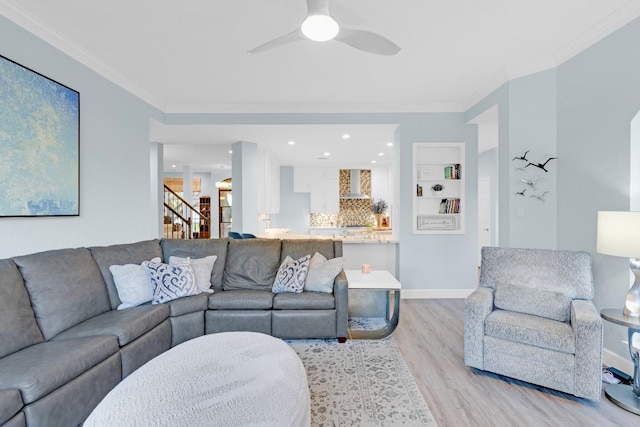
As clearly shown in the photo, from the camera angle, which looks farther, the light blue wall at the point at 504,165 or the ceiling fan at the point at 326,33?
the light blue wall at the point at 504,165

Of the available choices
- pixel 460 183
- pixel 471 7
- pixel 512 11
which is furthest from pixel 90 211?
pixel 460 183

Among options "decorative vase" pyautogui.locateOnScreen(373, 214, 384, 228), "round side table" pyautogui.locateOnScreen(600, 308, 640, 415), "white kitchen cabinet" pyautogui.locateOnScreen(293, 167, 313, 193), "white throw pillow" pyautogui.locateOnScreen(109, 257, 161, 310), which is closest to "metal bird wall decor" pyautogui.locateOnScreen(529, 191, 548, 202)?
"round side table" pyautogui.locateOnScreen(600, 308, 640, 415)

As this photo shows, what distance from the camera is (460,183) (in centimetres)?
492

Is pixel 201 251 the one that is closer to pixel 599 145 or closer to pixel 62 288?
pixel 62 288

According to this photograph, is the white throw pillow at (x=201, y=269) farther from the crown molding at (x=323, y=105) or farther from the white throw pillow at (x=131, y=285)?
the crown molding at (x=323, y=105)

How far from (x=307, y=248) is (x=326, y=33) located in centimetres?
226

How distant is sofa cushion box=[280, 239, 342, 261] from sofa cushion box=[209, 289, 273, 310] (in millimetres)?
643

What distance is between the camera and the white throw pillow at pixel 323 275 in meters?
3.30

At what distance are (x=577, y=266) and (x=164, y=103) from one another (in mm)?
5222

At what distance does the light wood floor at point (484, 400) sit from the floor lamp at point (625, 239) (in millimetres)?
709

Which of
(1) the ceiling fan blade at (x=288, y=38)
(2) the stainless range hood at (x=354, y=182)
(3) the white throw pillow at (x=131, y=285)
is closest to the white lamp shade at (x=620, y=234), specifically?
(1) the ceiling fan blade at (x=288, y=38)

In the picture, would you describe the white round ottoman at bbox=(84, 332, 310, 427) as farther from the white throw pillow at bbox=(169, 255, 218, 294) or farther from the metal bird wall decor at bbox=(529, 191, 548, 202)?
the metal bird wall decor at bbox=(529, 191, 548, 202)

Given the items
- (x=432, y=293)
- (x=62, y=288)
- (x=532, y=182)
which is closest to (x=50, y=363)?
(x=62, y=288)

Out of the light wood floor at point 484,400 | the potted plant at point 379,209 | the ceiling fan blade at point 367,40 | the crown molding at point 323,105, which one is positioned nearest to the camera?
the light wood floor at point 484,400
